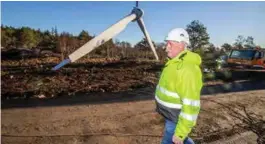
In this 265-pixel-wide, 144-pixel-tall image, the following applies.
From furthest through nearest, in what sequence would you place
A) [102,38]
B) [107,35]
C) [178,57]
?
[107,35] → [102,38] → [178,57]

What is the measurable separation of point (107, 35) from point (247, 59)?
9.80 metres

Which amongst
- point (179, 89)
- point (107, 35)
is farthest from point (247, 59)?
point (179, 89)

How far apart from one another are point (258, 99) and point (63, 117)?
7.56m

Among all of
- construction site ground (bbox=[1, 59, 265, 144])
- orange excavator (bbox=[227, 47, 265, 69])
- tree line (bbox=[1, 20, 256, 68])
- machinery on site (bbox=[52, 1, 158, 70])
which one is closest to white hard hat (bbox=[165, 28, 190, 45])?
construction site ground (bbox=[1, 59, 265, 144])

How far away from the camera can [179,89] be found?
10.9ft

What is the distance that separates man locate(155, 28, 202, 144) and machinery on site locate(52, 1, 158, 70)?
14.0m

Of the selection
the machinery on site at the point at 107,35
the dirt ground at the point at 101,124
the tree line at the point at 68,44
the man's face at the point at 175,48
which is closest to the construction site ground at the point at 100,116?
the dirt ground at the point at 101,124

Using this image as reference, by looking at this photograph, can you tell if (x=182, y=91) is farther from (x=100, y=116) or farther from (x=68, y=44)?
(x=68, y=44)

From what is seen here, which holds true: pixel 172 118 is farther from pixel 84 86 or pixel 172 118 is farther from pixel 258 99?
pixel 84 86

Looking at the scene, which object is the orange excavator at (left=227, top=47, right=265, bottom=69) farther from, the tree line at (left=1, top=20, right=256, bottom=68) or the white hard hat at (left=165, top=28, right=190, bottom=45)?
the white hard hat at (left=165, top=28, right=190, bottom=45)

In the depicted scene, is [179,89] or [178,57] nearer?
[179,89]

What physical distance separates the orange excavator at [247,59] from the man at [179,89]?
18.5 m

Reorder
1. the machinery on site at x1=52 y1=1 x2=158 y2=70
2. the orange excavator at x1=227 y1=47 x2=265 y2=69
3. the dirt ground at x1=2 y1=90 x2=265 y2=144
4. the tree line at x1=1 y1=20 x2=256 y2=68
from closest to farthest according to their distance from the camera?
1. the dirt ground at x1=2 y1=90 x2=265 y2=144
2. the machinery on site at x1=52 y1=1 x2=158 y2=70
3. the orange excavator at x1=227 y1=47 x2=265 y2=69
4. the tree line at x1=1 y1=20 x2=256 y2=68

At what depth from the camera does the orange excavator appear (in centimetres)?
2062
